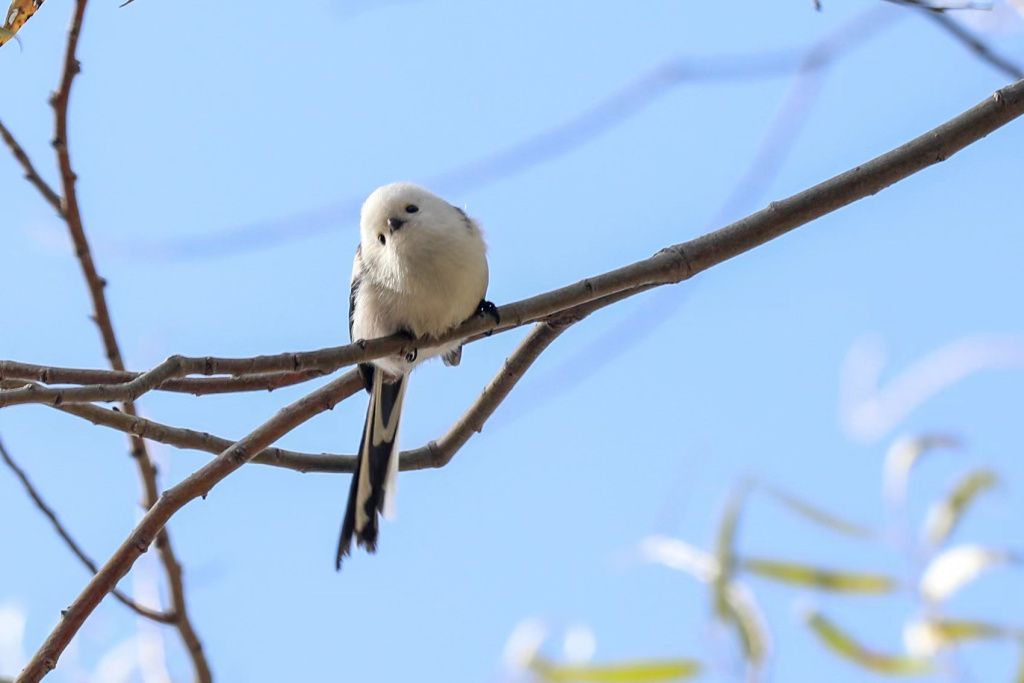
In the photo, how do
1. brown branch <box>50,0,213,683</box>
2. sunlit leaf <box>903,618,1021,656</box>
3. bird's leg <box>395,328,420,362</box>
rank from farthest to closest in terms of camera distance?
bird's leg <box>395,328,420,362</box>, brown branch <box>50,0,213,683</box>, sunlit leaf <box>903,618,1021,656</box>

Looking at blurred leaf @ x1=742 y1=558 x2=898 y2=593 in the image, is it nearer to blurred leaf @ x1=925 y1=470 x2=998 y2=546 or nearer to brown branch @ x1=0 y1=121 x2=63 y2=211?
blurred leaf @ x1=925 y1=470 x2=998 y2=546

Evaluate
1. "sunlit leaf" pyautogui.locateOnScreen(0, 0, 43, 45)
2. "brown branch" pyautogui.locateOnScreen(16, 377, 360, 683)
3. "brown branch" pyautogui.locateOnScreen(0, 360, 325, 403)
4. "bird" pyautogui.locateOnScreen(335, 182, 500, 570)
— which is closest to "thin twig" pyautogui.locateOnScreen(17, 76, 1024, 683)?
"brown branch" pyautogui.locateOnScreen(16, 377, 360, 683)

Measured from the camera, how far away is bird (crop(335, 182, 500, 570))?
279 cm

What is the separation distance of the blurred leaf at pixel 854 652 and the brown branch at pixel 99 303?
1356 mm

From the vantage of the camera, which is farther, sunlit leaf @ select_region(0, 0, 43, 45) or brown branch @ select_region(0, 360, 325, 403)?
brown branch @ select_region(0, 360, 325, 403)

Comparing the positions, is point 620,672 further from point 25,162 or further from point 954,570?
point 25,162

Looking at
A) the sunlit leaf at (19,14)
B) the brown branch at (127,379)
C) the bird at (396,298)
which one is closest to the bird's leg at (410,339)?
the bird at (396,298)

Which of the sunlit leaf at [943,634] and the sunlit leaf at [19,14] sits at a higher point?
the sunlit leaf at [19,14]

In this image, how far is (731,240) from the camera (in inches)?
84.5

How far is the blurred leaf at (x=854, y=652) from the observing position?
70.1 inches

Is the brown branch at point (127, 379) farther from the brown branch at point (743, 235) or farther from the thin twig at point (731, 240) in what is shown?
the thin twig at point (731, 240)

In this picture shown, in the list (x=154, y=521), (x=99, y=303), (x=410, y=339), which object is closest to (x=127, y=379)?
(x=154, y=521)

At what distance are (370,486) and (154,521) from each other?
0.74m

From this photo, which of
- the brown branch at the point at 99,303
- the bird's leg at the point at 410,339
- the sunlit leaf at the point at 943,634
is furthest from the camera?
the bird's leg at the point at 410,339
